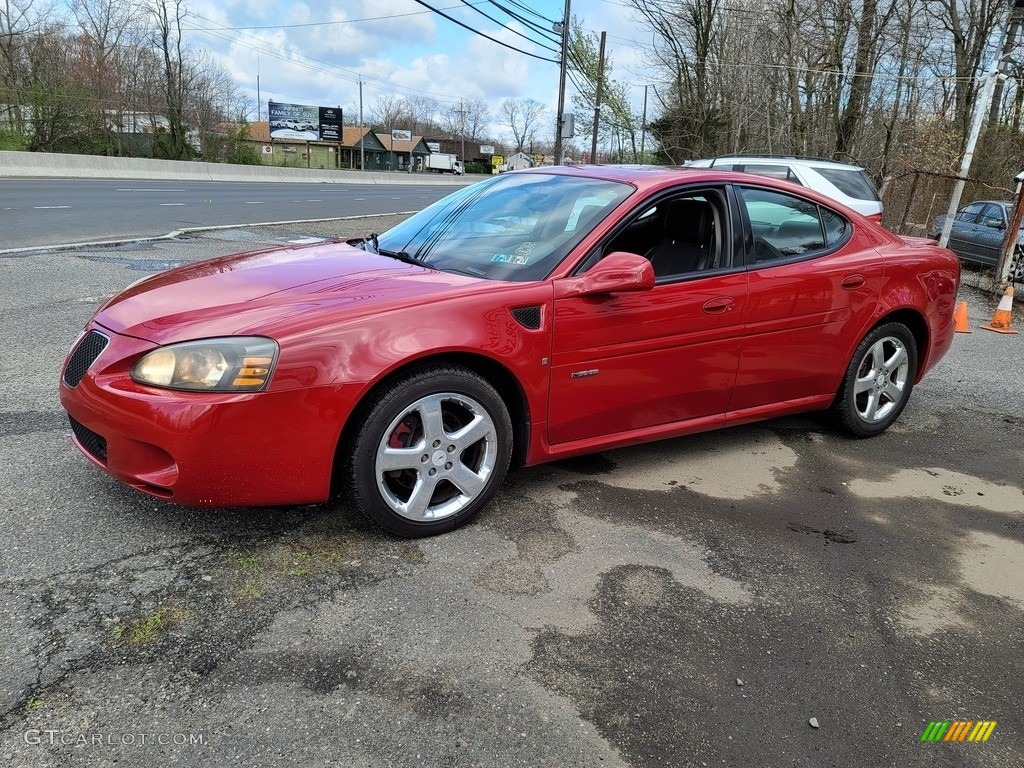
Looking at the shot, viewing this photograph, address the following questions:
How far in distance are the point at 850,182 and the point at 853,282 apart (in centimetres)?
623

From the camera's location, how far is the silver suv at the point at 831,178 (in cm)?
921

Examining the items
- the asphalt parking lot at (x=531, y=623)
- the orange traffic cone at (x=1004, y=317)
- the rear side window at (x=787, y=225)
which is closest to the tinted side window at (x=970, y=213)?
the orange traffic cone at (x=1004, y=317)

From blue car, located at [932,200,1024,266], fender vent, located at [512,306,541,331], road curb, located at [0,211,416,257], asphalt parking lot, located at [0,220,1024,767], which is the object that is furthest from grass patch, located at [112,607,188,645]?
Answer: blue car, located at [932,200,1024,266]

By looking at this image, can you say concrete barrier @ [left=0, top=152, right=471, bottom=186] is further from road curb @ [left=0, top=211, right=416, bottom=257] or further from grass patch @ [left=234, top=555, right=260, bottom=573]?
grass patch @ [left=234, top=555, right=260, bottom=573]

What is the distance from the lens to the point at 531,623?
8.33ft

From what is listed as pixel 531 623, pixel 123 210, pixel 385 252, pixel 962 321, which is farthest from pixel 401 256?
pixel 123 210

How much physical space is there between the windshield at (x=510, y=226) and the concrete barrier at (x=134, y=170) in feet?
86.8

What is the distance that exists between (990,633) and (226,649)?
261 cm

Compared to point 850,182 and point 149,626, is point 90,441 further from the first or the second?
point 850,182

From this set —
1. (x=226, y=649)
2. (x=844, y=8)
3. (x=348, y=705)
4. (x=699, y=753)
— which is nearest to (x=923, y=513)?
(x=699, y=753)

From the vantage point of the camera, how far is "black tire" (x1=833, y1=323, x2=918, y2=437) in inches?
170

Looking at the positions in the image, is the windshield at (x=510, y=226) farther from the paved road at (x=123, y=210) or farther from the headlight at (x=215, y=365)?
the paved road at (x=123, y=210)

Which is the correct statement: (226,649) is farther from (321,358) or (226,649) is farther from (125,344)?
(125,344)

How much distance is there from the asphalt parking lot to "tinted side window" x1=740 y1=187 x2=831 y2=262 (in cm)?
118
